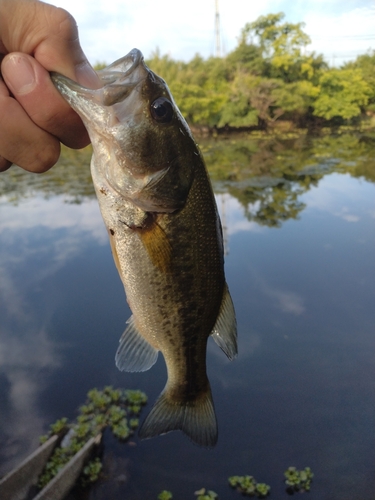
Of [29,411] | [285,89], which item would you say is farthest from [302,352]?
[285,89]

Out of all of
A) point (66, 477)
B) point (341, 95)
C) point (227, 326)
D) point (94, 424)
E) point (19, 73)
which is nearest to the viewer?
point (19, 73)

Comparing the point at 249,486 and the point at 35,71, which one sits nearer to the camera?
the point at 35,71

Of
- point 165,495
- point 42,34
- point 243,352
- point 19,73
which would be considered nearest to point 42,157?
point 19,73

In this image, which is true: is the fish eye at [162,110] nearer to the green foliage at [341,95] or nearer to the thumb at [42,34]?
the thumb at [42,34]

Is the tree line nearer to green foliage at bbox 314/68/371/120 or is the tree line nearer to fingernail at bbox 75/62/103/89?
green foliage at bbox 314/68/371/120

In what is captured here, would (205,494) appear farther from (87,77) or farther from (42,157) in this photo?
(87,77)

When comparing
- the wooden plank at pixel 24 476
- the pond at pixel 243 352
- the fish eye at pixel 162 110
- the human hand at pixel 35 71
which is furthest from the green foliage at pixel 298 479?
the human hand at pixel 35 71
